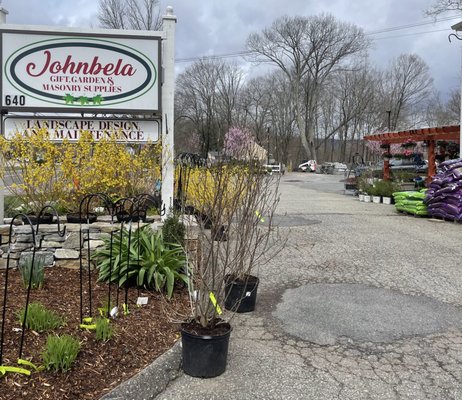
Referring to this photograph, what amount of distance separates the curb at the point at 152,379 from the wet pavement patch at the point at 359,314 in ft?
4.11

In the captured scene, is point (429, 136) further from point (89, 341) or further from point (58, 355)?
point (58, 355)

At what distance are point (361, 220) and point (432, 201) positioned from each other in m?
1.98

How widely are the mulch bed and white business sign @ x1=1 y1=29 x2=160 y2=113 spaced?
260cm

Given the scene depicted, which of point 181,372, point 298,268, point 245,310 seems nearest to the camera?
point 181,372

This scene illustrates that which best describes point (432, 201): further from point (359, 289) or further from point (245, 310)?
point (245, 310)

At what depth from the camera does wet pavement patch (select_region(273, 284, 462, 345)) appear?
13.8 feet

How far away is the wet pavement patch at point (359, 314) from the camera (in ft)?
13.8

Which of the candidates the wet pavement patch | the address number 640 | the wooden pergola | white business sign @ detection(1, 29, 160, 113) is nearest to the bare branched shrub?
the wet pavement patch

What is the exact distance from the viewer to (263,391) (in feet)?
10.3

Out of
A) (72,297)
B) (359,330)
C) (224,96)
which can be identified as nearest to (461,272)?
(359,330)

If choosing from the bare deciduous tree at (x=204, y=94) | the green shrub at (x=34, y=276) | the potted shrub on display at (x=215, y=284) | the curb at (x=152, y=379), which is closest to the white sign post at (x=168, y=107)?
the green shrub at (x=34, y=276)

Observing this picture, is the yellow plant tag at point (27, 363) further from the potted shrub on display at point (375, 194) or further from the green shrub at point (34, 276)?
the potted shrub on display at point (375, 194)

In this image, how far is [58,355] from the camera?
2.92 metres

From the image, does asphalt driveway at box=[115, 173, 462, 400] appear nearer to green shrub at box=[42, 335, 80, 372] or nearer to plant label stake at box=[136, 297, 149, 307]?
green shrub at box=[42, 335, 80, 372]
